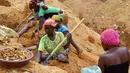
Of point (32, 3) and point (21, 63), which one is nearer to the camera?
point (21, 63)

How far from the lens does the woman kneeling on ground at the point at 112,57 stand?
469 centimetres

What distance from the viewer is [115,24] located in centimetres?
1389

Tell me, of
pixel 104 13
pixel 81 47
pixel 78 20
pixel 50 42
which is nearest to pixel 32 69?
pixel 50 42

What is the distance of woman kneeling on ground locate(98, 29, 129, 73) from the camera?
469cm

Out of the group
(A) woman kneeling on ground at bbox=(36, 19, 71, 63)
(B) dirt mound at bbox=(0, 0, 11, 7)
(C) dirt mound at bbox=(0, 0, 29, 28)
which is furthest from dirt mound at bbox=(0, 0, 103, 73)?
(B) dirt mound at bbox=(0, 0, 11, 7)

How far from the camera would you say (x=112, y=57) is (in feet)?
15.3

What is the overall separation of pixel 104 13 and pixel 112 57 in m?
10.5

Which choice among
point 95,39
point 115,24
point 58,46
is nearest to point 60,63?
point 58,46

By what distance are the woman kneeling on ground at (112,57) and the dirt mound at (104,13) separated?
314 inches

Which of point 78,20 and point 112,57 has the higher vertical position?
point 112,57

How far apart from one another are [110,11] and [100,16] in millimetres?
462

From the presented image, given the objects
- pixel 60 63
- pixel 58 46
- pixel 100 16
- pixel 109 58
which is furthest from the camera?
pixel 100 16

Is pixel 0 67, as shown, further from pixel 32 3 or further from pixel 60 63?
pixel 32 3

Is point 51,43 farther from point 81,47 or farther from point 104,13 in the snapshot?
point 104,13
